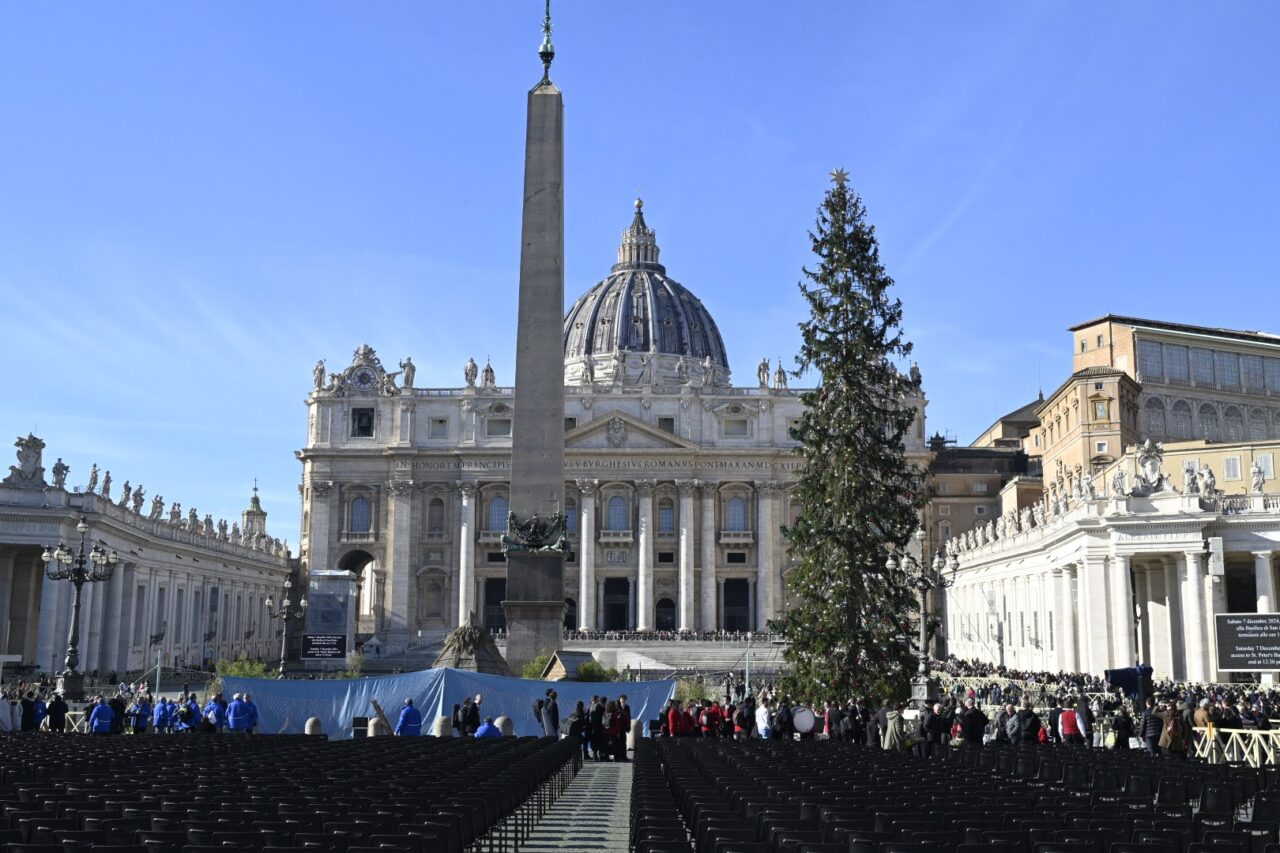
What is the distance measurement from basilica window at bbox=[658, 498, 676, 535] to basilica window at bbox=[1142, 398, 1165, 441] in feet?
97.4

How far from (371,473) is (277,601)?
1017cm

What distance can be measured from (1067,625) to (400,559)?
155 ft

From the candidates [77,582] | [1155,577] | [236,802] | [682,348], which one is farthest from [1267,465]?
[682,348]

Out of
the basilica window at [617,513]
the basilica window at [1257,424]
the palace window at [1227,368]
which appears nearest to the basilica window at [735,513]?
the basilica window at [617,513]

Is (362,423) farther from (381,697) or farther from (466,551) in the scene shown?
(381,697)

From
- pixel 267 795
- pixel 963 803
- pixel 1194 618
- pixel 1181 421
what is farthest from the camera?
pixel 1181 421

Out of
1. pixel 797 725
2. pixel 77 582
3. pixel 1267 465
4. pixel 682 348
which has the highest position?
pixel 682 348

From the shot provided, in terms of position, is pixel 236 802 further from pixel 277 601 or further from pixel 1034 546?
pixel 277 601

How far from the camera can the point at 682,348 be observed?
11231 centimetres

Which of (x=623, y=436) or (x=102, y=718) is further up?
(x=623, y=436)

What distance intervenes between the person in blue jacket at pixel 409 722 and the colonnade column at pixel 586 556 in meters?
58.4

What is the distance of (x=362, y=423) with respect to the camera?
85812mm

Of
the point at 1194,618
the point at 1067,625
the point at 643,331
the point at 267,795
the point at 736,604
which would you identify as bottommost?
the point at 267,795

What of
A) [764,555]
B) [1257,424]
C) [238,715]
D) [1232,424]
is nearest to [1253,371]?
[1257,424]
